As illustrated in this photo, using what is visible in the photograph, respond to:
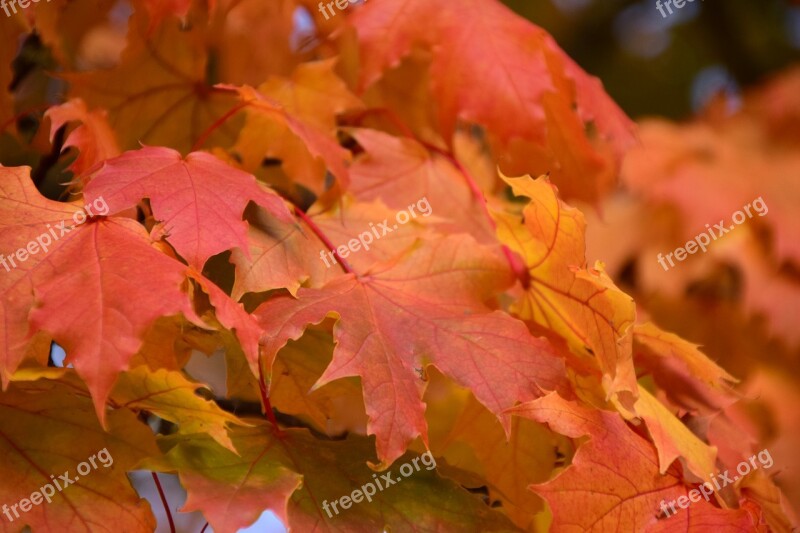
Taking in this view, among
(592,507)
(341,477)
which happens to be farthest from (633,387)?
(341,477)

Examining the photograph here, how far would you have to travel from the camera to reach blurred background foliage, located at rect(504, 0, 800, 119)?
2.20m

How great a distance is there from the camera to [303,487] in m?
0.55

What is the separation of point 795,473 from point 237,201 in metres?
1.23

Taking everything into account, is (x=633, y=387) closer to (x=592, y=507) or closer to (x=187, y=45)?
(x=592, y=507)

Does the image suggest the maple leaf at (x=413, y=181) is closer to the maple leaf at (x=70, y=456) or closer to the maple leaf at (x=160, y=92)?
the maple leaf at (x=160, y=92)

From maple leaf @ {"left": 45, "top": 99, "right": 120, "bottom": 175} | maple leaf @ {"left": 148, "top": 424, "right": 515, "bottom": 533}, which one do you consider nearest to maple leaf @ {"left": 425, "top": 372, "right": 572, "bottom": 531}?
maple leaf @ {"left": 148, "top": 424, "right": 515, "bottom": 533}

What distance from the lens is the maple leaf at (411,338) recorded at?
21.0 inches

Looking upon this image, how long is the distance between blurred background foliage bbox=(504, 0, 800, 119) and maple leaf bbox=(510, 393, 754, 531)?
65.3 inches

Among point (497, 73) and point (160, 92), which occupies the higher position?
point (160, 92)

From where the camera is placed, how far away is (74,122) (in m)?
0.73

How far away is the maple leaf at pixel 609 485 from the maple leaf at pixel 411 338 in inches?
1.1

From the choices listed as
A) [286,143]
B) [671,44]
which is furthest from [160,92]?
[671,44]

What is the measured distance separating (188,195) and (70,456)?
7.4 inches

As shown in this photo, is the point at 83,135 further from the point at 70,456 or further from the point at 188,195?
the point at 70,456
